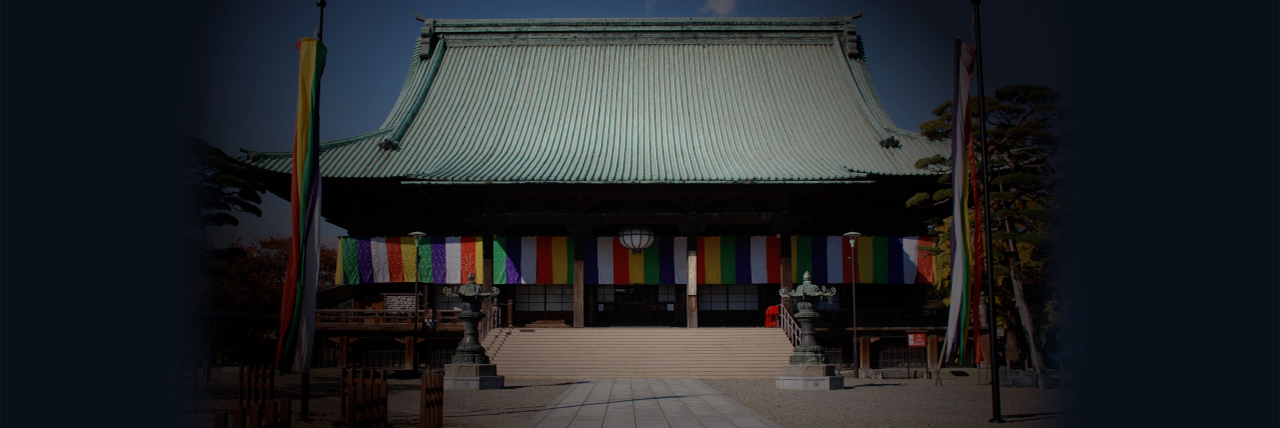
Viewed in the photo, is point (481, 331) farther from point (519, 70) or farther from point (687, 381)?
point (519, 70)

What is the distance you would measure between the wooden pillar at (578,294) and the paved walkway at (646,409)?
19.5 feet

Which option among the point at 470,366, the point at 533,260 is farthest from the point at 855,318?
the point at 470,366

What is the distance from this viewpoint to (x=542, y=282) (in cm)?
2073

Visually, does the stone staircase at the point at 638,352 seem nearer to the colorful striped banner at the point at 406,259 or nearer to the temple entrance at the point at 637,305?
the colorful striped banner at the point at 406,259

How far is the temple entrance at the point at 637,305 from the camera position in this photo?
2239 centimetres

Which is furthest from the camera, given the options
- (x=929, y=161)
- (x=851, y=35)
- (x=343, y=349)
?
(x=851, y=35)

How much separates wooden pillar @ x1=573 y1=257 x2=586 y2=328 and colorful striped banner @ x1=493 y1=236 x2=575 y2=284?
0.50 metres

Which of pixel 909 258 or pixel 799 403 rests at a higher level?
pixel 909 258

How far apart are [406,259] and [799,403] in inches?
500

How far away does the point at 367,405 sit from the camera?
6.49 m

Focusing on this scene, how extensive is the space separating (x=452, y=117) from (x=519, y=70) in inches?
122

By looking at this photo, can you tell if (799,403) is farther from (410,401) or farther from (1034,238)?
(1034,238)

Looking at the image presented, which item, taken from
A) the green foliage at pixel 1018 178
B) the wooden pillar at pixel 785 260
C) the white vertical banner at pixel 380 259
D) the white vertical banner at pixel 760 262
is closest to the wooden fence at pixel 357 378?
the green foliage at pixel 1018 178

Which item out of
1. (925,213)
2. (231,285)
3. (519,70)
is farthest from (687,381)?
(231,285)
